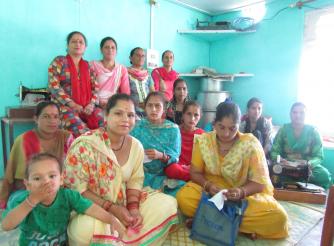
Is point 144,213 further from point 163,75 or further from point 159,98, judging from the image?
point 163,75

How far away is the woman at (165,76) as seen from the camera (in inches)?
143

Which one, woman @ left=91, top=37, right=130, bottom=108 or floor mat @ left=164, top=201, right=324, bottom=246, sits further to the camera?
woman @ left=91, top=37, right=130, bottom=108

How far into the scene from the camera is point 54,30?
10.3ft

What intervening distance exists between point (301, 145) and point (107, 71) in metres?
2.41

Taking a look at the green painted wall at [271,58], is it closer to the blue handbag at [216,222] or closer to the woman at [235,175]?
the woman at [235,175]

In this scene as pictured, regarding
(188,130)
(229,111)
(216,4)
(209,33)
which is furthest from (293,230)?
(216,4)

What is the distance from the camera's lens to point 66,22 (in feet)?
10.6

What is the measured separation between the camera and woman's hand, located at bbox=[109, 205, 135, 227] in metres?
1.48

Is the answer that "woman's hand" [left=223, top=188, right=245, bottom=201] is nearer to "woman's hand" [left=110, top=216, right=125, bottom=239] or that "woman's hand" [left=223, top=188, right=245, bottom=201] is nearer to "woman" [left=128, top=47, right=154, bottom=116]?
"woman's hand" [left=110, top=216, right=125, bottom=239]

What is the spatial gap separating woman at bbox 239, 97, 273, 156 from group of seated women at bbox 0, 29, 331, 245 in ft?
1.26

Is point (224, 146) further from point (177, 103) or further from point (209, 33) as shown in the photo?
point (209, 33)

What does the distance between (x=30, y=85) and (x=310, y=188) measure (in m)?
3.23

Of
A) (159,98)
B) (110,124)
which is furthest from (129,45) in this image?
(110,124)

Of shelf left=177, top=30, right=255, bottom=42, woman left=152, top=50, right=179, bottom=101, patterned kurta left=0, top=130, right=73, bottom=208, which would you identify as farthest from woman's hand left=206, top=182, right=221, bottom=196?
shelf left=177, top=30, right=255, bottom=42
